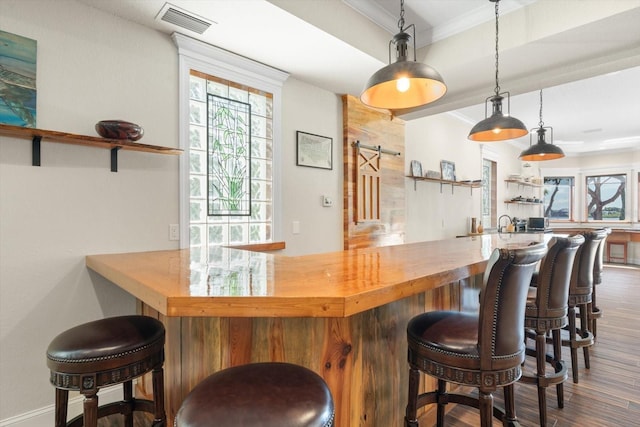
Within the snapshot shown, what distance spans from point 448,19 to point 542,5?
2.33 ft

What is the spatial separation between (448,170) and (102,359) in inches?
211

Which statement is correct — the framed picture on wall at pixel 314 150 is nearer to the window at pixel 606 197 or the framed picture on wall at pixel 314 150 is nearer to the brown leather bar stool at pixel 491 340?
the brown leather bar stool at pixel 491 340

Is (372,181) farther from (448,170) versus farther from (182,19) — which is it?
(182,19)

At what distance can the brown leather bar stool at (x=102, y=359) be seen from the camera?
1213mm

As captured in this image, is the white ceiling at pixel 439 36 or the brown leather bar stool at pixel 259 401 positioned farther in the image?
the white ceiling at pixel 439 36

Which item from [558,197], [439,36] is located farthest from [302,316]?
[558,197]

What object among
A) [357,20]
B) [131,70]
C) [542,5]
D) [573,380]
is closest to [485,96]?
[542,5]

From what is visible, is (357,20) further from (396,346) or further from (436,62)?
(396,346)

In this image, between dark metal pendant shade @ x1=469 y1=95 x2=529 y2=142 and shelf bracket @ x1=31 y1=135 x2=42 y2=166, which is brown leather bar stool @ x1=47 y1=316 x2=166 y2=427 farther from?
dark metal pendant shade @ x1=469 y1=95 x2=529 y2=142

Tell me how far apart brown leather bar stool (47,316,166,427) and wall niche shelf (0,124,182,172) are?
1152 millimetres

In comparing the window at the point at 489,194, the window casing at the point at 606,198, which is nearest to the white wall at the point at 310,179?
the window at the point at 489,194

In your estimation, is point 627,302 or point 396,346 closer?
point 396,346

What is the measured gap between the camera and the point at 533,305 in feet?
6.16

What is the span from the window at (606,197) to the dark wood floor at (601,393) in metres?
6.31
